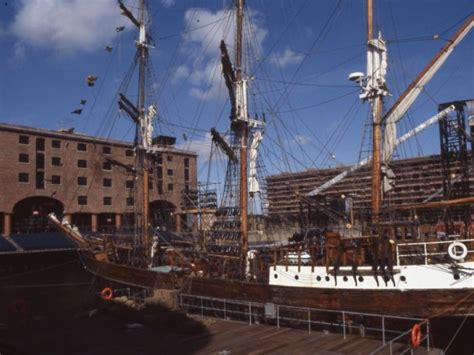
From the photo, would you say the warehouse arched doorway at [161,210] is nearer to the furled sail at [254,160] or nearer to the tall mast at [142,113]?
the tall mast at [142,113]

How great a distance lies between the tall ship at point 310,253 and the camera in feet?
52.3

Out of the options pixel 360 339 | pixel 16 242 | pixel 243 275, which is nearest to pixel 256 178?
pixel 243 275

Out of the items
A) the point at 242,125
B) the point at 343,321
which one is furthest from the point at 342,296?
the point at 242,125

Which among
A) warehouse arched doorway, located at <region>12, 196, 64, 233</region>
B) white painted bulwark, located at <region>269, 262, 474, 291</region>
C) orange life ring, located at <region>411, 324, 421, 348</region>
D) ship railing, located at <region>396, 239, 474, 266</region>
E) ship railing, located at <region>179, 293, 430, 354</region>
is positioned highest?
warehouse arched doorway, located at <region>12, 196, 64, 233</region>

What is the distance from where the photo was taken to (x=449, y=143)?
44.8m

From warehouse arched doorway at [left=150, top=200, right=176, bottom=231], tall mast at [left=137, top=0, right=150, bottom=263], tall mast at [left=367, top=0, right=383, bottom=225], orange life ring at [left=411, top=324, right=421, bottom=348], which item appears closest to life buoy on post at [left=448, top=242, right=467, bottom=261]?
orange life ring at [left=411, top=324, right=421, bottom=348]

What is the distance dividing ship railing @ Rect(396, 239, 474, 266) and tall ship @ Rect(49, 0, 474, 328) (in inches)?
1.6

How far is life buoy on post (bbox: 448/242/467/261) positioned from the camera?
15.3 meters

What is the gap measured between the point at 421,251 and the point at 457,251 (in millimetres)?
2093

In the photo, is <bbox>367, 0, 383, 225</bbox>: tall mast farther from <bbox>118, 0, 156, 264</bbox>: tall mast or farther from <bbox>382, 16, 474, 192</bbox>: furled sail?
<bbox>118, 0, 156, 264</bbox>: tall mast

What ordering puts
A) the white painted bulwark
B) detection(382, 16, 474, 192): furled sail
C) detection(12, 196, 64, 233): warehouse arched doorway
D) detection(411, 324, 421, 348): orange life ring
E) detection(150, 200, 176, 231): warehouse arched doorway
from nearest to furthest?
detection(411, 324, 421, 348): orange life ring, the white painted bulwark, detection(382, 16, 474, 192): furled sail, detection(12, 196, 64, 233): warehouse arched doorway, detection(150, 200, 176, 231): warehouse arched doorway

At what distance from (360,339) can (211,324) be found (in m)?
5.23

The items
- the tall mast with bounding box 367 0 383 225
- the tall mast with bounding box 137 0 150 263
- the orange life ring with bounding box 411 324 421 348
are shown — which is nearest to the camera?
the orange life ring with bounding box 411 324 421 348

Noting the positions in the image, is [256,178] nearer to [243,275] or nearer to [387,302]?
[243,275]
